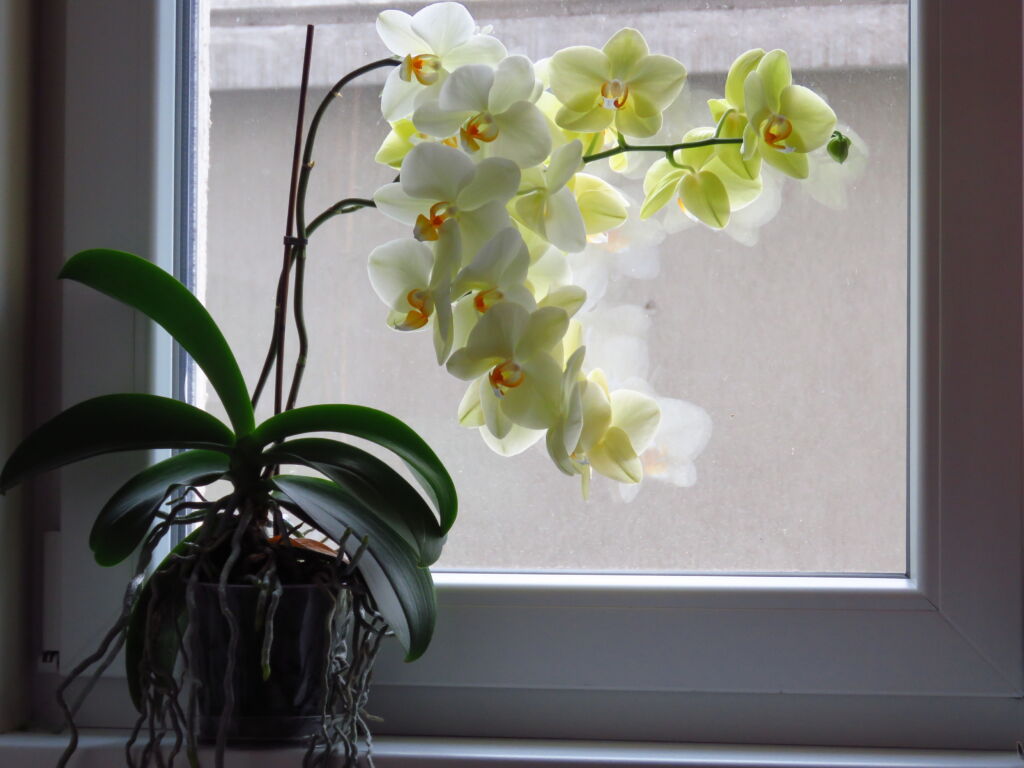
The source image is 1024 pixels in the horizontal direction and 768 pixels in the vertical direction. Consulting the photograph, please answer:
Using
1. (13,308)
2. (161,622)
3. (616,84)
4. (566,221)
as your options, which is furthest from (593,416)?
(13,308)

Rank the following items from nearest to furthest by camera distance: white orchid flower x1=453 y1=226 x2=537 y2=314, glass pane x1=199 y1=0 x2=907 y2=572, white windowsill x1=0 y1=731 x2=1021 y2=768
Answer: white orchid flower x1=453 y1=226 x2=537 y2=314
white windowsill x1=0 y1=731 x2=1021 y2=768
glass pane x1=199 y1=0 x2=907 y2=572

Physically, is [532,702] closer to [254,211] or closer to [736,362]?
[736,362]

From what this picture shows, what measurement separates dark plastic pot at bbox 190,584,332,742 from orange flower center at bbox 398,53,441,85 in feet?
1.23

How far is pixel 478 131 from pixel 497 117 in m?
0.02

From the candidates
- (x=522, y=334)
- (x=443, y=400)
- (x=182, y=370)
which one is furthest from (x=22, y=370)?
(x=522, y=334)

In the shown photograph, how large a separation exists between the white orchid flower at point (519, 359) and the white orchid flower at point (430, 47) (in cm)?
18

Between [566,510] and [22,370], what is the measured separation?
51 cm

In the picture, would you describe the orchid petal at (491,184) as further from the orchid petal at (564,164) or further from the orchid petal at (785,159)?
the orchid petal at (785,159)

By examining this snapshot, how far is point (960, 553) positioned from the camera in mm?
772

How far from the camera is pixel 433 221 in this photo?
62cm

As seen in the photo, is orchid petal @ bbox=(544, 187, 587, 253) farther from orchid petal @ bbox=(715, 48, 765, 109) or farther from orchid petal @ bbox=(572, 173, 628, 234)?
orchid petal @ bbox=(715, 48, 765, 109)

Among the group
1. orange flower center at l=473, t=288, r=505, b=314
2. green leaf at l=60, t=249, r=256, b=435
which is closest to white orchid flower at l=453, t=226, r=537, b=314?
orange flower center at l=473, t=288, r=505, b=314

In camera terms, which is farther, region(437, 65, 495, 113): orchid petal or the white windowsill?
the white windowsill

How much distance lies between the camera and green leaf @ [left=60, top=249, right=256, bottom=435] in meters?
0.70
